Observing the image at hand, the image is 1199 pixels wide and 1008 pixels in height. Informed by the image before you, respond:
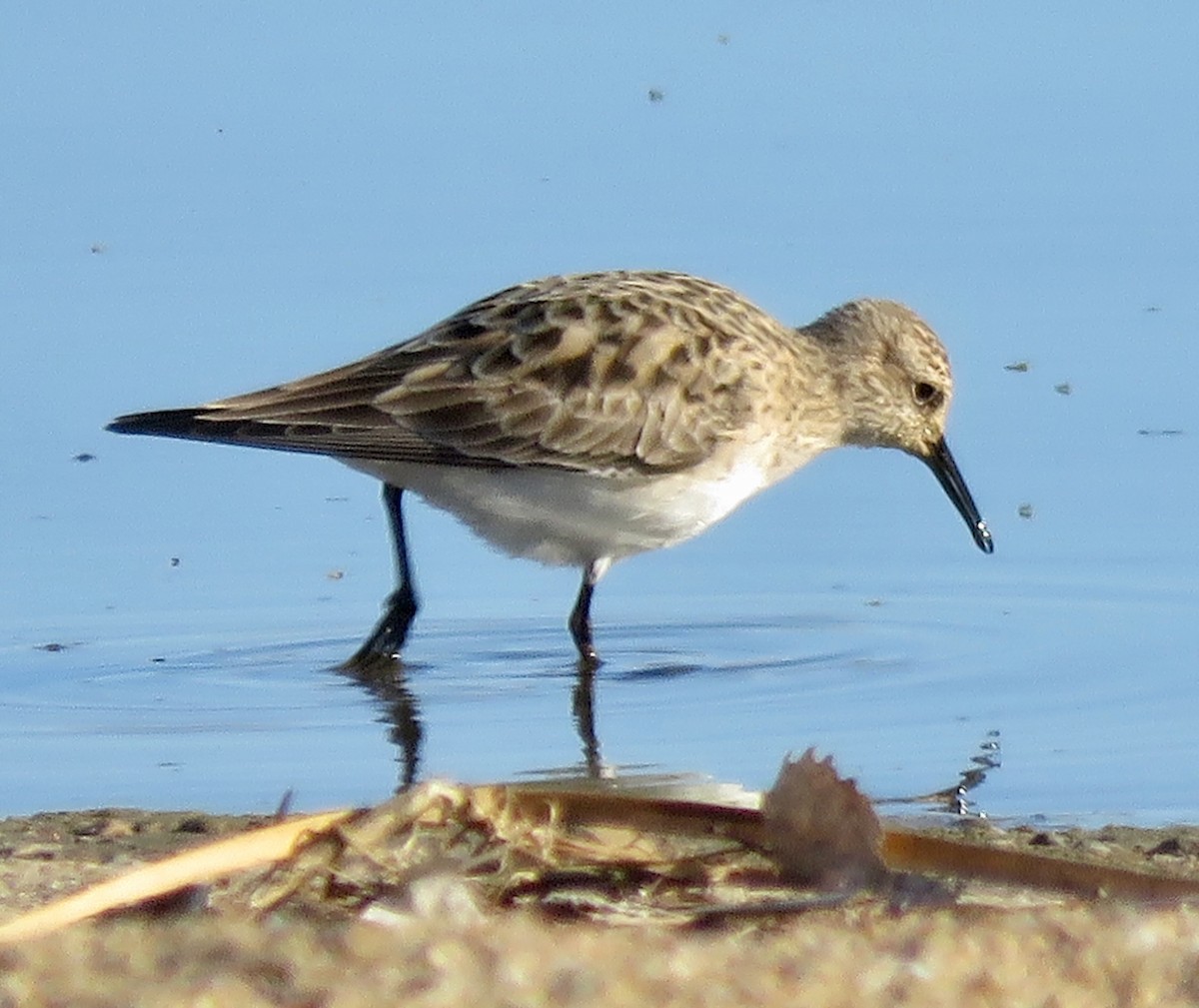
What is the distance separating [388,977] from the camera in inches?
57.1

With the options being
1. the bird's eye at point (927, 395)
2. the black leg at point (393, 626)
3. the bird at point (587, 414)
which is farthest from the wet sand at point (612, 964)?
the bird's eye at point (927, 395)

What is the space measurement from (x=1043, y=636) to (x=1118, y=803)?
1569 mm

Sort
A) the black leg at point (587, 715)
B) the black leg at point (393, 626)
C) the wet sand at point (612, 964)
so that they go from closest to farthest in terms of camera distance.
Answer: the wet sand at point (612, 964), the black leg at point (587, 715), the black leg at point (393, 626)

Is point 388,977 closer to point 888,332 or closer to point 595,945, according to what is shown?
point 595,945

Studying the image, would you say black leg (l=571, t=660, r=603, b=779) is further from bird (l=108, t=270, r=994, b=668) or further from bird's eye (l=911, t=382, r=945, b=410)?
bird's eye (l=911, t=382, r=945, b=410)

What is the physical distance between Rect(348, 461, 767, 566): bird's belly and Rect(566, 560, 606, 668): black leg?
63 millimetres

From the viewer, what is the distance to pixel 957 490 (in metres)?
7.93

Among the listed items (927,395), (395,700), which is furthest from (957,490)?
(395,700)

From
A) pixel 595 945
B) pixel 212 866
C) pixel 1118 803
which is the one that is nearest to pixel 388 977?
pixel 595 945

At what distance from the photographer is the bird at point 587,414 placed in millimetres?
7484

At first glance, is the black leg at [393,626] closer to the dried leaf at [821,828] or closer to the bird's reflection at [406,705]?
the bird's reflection at [406,705]

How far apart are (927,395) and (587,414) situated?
1.24 meters

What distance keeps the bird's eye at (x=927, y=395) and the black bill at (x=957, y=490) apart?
0.42ft

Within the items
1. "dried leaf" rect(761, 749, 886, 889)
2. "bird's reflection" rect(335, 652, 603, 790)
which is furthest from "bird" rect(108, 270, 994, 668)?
"dried leaf" rect(761, 749, 886, 889)
